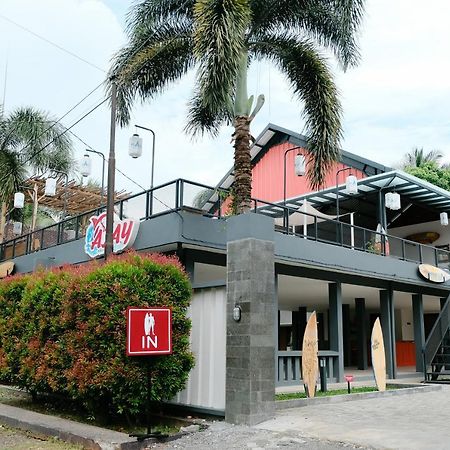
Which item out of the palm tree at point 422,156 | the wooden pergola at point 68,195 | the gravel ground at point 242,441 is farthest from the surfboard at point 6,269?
the palm tree at point 422,156

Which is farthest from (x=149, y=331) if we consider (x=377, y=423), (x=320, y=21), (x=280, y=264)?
(x=320, y=21)

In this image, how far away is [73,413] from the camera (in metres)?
9.95

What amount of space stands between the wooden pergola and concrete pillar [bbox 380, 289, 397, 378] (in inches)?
501

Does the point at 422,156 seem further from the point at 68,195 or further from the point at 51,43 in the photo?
the point at 51,43

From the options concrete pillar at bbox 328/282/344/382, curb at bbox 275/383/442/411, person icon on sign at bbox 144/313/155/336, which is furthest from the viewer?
concrete pillar at bbox 328/282/344/382

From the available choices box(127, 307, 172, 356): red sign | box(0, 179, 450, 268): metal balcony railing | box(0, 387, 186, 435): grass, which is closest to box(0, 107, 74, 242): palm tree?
box(0, 179, 450, 268): metal balcony railing

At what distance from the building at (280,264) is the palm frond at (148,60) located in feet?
8.95

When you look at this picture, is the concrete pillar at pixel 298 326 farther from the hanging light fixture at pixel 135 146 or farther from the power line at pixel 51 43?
the power line at pixel 51 43

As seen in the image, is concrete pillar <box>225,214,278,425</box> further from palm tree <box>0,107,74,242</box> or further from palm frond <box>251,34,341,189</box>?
palm tree <box>0,107,74,242</box>

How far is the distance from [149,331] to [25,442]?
246cm

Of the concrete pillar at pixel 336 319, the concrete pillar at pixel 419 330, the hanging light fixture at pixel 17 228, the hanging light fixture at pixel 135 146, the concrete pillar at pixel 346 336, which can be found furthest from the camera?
the hanging light fixture at pixel 17 228

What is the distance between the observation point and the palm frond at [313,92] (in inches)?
517

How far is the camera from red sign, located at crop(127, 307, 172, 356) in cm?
750

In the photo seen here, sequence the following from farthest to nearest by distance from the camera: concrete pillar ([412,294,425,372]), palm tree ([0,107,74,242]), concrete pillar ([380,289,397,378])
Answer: palm tree ([0,107,74,242])
concrete pillar ([412,294,425,372])
concrete pillar ([380,289,397,378])
